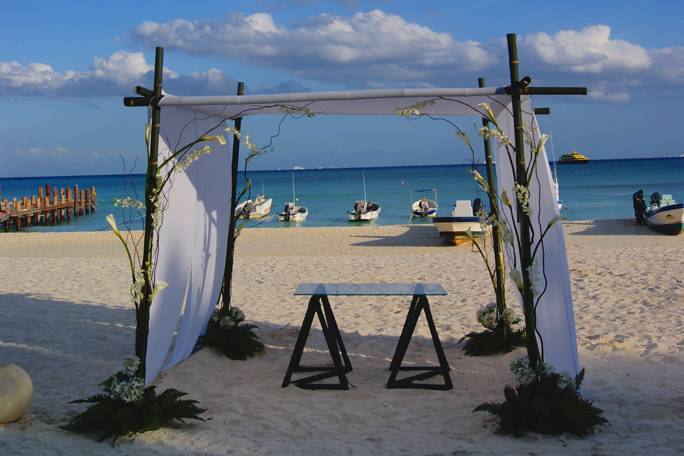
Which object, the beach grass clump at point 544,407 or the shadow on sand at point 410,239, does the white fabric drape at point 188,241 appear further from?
the shadow on sand at point 410,239

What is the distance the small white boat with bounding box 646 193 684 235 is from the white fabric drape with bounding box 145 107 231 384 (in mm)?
15457

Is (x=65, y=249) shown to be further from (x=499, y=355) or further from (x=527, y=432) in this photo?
(x=527, y=432)

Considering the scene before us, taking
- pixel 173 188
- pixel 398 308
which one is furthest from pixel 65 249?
pixel 173 188

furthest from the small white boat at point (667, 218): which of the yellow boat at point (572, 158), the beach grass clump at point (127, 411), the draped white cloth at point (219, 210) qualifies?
the yellow boat at point (572, 158)

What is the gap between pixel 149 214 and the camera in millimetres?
4973

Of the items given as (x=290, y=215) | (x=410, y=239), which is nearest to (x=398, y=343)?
(x=410, y=239)

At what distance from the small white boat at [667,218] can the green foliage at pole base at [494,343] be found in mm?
13917

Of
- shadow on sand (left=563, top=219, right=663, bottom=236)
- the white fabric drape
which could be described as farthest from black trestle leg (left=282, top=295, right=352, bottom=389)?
shadow on sand (left=563, top=219, right=663, bottom=236)

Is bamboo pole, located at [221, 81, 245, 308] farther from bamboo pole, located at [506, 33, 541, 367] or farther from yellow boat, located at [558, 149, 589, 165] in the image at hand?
yellow boat, located at [558, 149, 589, 165]

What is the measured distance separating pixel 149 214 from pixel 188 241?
3.43 feet

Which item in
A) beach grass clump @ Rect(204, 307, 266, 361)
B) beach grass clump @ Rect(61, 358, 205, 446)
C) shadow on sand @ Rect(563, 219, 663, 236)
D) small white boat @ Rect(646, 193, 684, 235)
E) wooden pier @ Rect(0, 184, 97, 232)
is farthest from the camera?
wooden pier @ Rect(0, 184, 97, 232)

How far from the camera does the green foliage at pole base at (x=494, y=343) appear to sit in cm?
676

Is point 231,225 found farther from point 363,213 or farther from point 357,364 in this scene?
point 363,213

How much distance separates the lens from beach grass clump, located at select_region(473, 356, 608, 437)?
4.63 metres
